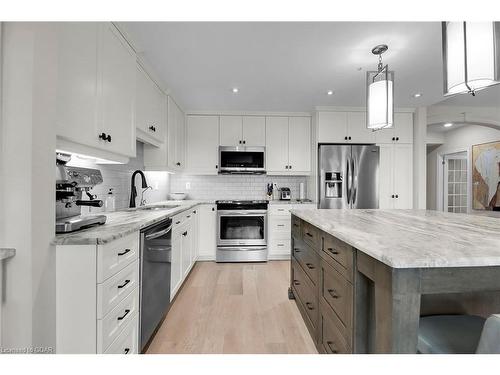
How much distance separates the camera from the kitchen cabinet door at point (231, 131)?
4070mm

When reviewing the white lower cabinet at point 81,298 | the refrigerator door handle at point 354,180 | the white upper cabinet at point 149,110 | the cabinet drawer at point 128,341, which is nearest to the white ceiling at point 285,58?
the white upper cabinet at point 149,110

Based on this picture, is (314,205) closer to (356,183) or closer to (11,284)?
(356,183)

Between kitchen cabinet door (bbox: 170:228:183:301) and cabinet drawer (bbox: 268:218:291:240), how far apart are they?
5.25 ft

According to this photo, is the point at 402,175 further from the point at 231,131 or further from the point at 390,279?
the point at 390,279

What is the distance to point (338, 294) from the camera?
127 cm

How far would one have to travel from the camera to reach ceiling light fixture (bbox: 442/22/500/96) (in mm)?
1078

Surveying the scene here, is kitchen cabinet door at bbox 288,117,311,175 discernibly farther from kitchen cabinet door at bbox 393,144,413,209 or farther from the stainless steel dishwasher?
the stainless steel dishwasher

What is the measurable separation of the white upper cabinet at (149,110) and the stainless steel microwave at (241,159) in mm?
1197

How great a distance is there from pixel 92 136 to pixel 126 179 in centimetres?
127

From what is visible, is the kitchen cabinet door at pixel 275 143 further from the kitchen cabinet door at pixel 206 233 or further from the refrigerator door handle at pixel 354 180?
the kitchen cabinet door at pixel 206 233

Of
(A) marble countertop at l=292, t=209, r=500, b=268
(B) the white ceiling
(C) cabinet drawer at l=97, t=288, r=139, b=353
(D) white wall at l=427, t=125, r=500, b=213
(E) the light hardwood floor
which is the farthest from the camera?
(D) white wall at l=427, t=125, r=500, b=213

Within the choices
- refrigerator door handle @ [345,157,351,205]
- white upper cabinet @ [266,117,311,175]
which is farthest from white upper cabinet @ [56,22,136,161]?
refrigerator door handle @ [345,157,351,205]
